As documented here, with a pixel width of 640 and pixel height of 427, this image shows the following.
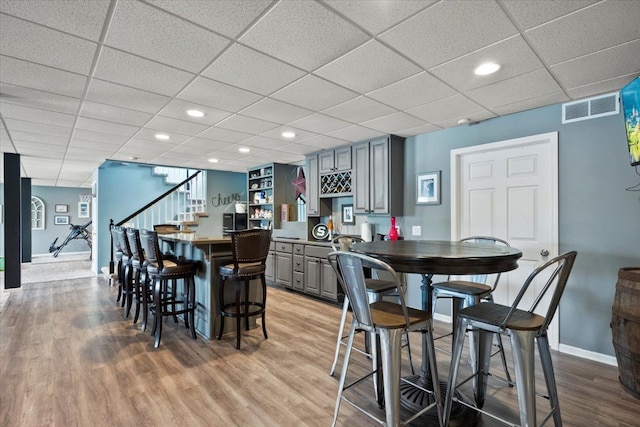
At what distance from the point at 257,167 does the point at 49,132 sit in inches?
140

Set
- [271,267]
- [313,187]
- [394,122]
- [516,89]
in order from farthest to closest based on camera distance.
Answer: [271,267], [313,187], [394,122], [516,89]

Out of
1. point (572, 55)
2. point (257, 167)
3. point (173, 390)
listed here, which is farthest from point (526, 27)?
point (257, 167)

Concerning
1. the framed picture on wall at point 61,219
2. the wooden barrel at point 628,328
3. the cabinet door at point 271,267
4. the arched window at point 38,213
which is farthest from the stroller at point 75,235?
the wooden barrel at point 628,328

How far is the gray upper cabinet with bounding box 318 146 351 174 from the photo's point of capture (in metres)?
4.84

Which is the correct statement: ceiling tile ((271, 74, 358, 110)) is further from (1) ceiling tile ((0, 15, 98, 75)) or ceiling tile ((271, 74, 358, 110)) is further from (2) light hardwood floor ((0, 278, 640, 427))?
(2) light hardwood floor ((0, 278, 640, 427))

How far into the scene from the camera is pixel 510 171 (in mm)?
3461

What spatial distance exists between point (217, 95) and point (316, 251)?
277 cm

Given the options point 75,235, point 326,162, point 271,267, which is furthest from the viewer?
point 75,235

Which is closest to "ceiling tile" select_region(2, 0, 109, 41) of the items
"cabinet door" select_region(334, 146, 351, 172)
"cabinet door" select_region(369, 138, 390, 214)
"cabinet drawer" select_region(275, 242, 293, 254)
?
"cabinet door" select_region(369, 138, 390, 214)

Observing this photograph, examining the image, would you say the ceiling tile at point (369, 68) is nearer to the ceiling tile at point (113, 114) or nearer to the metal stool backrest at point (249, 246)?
the metal stool backrest at point (249, 246)

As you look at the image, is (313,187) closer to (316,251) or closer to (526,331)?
(316,251)

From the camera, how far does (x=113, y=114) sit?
131 inches

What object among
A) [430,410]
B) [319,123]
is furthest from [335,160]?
[430,410]

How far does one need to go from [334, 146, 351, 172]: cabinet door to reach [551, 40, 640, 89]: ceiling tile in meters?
2.70
